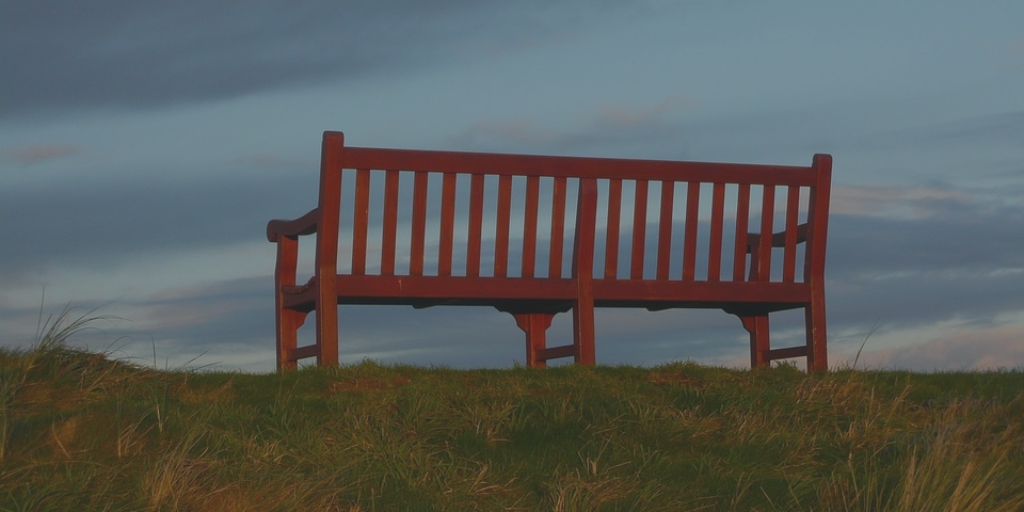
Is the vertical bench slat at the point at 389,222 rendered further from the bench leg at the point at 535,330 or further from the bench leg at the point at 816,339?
the bench leg at the point at 816,339

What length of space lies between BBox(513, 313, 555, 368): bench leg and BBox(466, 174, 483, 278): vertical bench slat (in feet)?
2.91

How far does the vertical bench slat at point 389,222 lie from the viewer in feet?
24.9

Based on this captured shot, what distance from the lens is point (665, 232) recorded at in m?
8.18

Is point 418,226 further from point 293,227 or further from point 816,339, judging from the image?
point 816,339

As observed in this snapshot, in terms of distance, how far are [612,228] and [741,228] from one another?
3.35 ft

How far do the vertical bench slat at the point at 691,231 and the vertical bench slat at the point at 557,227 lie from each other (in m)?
0.90

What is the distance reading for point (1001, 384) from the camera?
7.34m

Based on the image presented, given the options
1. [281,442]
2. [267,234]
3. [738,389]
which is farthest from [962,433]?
[267,234]

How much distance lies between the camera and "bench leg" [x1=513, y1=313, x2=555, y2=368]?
8.54 meters

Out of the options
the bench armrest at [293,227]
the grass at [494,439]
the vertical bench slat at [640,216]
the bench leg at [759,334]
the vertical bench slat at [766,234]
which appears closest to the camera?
the grass at [494,439]

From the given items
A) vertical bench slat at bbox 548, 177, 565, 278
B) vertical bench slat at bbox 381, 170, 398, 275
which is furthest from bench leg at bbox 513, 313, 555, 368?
vertical bench slat at bbox 381, 170, 398, 275

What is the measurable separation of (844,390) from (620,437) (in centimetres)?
162

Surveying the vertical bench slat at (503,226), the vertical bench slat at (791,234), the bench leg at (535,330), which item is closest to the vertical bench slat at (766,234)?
the vertical bench slat at (791,234)

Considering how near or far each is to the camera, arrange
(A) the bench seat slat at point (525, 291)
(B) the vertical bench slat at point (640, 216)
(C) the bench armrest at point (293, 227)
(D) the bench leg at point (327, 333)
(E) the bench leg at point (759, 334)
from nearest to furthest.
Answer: (D) the bench leg at point (327, 333), (A) the bench seat slat at point (525, 291), (C) the bench armrest at point (293, 227), (B) the vertical bench slat at point (640, 216), (E) the bench leg at point (759, 334)
